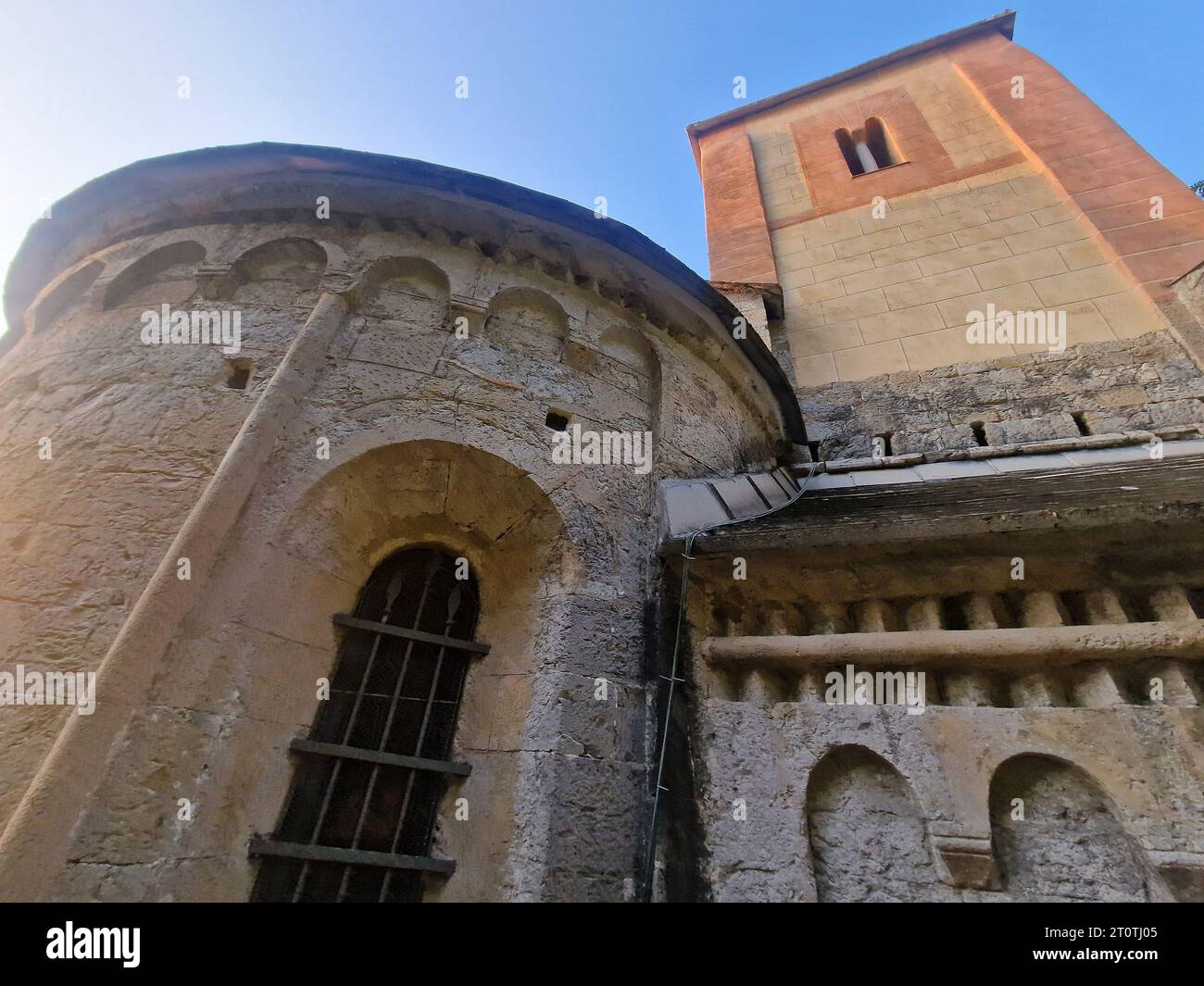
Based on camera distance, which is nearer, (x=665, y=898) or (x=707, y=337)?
(x=665, y=898)

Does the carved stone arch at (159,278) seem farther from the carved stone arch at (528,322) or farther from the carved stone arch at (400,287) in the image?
the carved stone arch at (528,322)

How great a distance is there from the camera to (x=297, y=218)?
4.06 metres

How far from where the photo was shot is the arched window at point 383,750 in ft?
7.84

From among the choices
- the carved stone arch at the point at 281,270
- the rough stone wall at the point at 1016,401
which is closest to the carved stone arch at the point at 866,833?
the rough stone wall at the point at 1016,401

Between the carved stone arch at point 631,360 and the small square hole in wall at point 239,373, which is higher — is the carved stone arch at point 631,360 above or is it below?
above

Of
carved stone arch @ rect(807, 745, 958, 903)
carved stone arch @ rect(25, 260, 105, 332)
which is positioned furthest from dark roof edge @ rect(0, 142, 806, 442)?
carved stone arch @ rect(807, 745, 958, 903)

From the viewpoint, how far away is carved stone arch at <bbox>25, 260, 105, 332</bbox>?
13.1 ft

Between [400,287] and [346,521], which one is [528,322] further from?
[346,521]

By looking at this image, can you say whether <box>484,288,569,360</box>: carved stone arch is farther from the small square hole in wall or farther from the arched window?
the arched window

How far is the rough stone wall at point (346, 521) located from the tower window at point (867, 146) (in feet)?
21.4

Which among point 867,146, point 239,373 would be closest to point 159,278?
point 239,373
